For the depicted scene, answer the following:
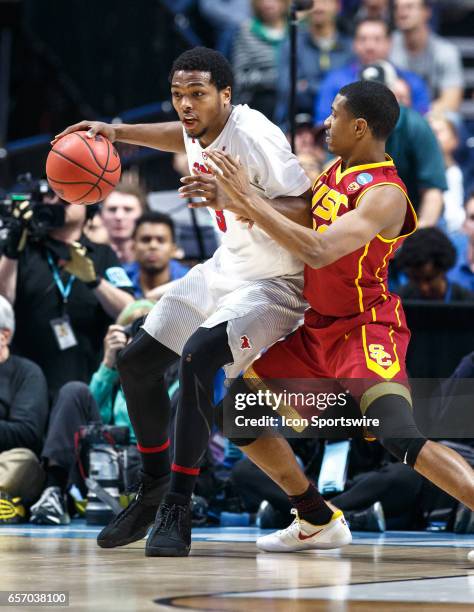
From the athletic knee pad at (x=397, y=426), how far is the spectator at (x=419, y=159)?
3.79 meters

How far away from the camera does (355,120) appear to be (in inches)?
194

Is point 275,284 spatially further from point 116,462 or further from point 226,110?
point 116,462

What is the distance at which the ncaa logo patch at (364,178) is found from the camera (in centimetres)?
485

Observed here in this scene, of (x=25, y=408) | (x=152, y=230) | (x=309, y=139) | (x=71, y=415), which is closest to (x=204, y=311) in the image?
(x=71, y=415)

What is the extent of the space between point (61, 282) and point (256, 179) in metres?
2.82

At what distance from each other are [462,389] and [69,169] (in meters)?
2.66

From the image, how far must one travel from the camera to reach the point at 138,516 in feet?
16.9

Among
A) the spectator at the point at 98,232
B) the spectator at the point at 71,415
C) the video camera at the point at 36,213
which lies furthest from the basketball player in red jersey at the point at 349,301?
the spectator at the point at 98,232

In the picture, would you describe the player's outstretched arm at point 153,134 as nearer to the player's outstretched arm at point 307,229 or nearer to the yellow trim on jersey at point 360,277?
the player's outstretched arm at point 307,229

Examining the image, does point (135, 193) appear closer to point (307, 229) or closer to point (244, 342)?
point (244, 342)

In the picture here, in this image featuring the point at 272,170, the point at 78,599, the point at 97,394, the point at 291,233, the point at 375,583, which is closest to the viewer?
the point at 78,599

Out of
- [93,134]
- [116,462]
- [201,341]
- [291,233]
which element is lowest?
[116,462]

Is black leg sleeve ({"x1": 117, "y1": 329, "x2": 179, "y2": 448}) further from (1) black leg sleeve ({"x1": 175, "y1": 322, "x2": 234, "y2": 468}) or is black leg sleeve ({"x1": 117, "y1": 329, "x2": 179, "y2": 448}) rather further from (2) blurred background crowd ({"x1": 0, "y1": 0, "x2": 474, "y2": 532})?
(2) blurred background crowd ({"x1": 0, "y1": 0, "x2": 474, "y2": 532})

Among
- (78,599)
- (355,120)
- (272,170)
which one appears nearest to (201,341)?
(272,170)
